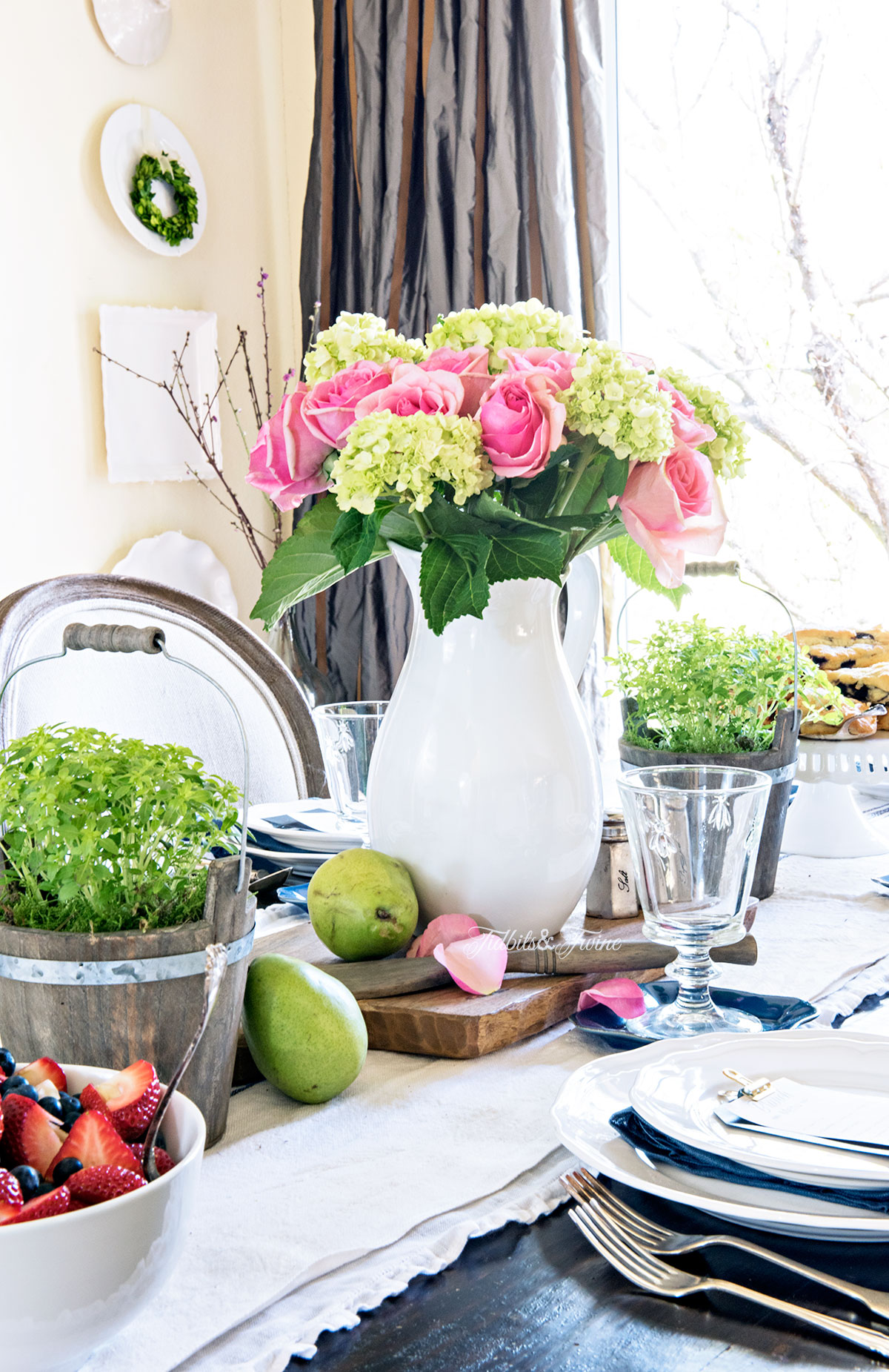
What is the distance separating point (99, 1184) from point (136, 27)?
10.2 ft

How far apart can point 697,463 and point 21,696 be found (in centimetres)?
93

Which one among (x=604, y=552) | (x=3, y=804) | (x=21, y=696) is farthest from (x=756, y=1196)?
(x=604, y=552)

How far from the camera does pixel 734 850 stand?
31.4 inches

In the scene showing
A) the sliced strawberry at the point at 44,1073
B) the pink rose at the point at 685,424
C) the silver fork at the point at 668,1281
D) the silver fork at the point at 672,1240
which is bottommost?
the silver fork at the point at 668,1281

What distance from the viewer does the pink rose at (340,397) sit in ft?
2.79

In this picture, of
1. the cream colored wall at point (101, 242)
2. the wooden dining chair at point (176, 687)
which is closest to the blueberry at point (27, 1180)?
the wooden dining chair at point (176, 687)

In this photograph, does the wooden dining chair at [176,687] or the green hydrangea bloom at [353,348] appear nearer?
the green hydrangea bloom at [353,348]

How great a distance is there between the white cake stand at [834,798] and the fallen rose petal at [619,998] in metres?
0.52

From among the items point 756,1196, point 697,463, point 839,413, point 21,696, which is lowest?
point 756,1196

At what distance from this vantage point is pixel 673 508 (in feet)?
2.82

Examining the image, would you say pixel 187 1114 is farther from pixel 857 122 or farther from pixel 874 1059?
pixel 857 122

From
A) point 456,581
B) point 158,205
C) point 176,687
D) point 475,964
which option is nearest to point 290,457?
point 456,581

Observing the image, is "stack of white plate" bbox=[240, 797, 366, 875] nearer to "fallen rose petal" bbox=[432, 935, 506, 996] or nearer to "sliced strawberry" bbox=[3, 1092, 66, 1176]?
"fallen rose petal" bbox=[432, 935, 506, 996]

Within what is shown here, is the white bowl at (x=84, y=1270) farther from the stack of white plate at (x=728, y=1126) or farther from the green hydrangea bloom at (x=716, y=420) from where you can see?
the green hydrangea bloom at (x=716, y=420)
